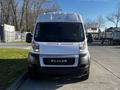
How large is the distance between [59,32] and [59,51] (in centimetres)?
102

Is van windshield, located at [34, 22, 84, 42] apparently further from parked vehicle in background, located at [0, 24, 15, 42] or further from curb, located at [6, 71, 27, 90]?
parked vehicle in background, located at [0, 24, 15, 42]

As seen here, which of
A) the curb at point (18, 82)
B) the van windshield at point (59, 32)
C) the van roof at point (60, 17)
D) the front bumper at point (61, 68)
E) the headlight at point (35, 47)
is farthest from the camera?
the van roof at point (60, 17)

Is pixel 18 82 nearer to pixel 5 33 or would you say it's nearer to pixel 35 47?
pixel 35 47

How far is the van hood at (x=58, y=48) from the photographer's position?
36.9 ft

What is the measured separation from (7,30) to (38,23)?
50.3 meters

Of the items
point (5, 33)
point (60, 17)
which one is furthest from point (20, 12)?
point (60, 17)

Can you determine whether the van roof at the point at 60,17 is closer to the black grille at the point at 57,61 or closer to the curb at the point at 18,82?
the black grille at the point at 57,61

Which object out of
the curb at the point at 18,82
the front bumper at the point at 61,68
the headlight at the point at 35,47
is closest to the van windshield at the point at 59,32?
the headlight at the point at 35,47

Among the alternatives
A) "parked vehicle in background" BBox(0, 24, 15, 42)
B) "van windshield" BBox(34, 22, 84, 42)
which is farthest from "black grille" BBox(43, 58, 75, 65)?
"parked vehicle in background" BBox(0, 24, 15, 42)

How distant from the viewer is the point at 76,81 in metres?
11.9

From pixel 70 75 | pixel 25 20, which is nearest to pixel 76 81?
pixel 70 75

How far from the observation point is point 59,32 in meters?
12.0

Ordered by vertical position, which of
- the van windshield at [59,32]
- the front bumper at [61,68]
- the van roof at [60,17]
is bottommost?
the front bumper at [61,68]

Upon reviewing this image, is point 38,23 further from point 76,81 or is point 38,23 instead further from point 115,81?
point 115,81
